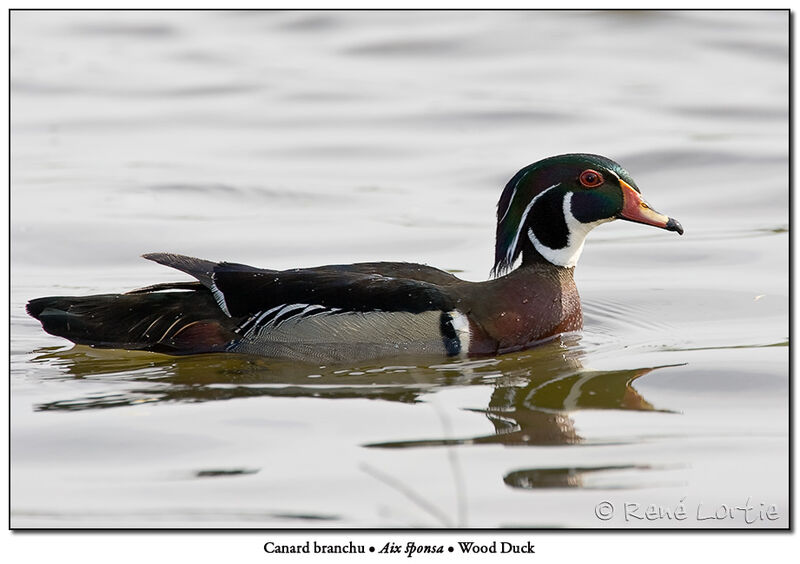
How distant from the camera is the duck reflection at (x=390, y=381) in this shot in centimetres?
764

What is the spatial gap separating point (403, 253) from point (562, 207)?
2.91 m

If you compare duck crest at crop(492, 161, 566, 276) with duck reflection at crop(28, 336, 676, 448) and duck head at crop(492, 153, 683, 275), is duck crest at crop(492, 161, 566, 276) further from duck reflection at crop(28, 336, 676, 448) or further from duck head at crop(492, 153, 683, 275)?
duck reflection at crop(28, 336, 676, 448)

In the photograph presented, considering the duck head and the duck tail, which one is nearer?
the duck tail

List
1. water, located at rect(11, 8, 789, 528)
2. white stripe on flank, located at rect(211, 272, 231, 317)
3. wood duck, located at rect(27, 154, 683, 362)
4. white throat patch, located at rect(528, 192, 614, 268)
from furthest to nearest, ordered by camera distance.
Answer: white throat patch, located at rect(528, 192, 614, 268) → white stripe on flank, located at rect(211, 272, 231, 317) → wood duck, located at rect(27, 154, 683, 362) → water, located at rect(11, 8, 789, 528)

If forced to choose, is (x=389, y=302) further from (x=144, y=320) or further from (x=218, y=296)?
(x=144, y=320)

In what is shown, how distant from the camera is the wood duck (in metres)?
8.38

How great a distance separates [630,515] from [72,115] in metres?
12.1

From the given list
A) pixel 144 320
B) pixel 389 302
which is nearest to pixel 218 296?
pixel 144 320

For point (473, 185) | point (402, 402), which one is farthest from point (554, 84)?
point (402, 402)

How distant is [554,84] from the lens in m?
18.5

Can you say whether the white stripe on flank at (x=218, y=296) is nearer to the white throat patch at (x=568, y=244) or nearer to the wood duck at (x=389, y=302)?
the wood duck at (x=389, y=302)

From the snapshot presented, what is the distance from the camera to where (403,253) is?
1166cm

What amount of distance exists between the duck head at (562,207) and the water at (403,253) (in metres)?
0.64

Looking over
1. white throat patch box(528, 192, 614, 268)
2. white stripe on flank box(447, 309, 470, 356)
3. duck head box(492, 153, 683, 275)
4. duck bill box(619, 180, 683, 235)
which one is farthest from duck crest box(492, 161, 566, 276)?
white stripe on flank box(447, 309, 470, 356)
